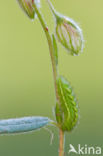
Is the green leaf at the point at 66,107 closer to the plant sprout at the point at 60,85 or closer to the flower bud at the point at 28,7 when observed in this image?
the plant sprout at the point at 60,85

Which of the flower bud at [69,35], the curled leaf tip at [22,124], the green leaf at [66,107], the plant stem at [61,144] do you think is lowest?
the plant stem at [61,144]

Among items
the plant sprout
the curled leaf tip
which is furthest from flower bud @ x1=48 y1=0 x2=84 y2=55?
the curled leaf tip

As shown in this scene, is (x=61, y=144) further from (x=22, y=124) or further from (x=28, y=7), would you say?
(x=28, y=7)

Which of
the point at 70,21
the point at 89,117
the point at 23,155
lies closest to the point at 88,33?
the point at 89,117

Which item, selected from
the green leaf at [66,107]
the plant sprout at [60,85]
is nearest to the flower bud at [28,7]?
the plant sprout at [60,85]

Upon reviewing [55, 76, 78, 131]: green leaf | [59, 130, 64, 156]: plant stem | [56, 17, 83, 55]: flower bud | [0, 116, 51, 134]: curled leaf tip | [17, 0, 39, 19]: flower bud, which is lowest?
[59, 130, 64, 156]: plant stem

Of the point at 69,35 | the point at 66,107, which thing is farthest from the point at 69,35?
the point at 66,107

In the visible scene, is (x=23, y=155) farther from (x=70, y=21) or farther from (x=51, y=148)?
(x=70, y=21)

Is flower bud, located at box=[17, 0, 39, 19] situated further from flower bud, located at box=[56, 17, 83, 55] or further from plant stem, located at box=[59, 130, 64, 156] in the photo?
plant stem, located at box=[59, 130, 64, 156]
